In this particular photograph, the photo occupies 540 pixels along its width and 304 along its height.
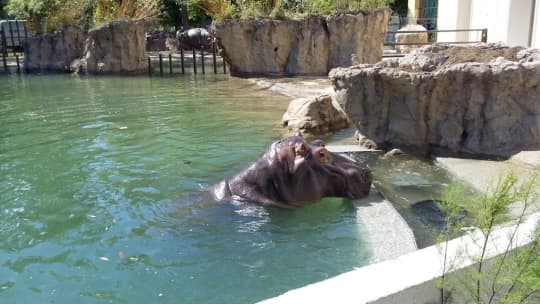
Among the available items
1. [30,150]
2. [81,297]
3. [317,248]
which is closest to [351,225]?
[317,248]

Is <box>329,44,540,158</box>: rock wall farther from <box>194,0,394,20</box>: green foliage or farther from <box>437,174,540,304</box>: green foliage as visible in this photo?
<box>194,0,394,20</box>: green foliage

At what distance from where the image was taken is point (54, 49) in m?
24.3

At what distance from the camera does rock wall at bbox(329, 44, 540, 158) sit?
7240 millimetres

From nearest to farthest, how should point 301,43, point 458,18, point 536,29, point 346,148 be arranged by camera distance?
point 346,148, point 536,29, point 301,43, point 458,18

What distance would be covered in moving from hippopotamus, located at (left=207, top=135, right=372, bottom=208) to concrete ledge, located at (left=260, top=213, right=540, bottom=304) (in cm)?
250

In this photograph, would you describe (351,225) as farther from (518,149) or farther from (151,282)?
(518,149)

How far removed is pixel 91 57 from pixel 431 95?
724 inches

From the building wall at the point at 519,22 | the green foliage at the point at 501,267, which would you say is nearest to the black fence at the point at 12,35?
the building wall at the point at 519,22

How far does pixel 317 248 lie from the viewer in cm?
465

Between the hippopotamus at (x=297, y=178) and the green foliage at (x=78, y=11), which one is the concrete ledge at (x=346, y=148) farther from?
the green foliage at (x=78, y=11)

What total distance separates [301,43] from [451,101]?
11.6m

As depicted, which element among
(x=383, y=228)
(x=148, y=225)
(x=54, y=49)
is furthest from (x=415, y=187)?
(x=54, y=49)

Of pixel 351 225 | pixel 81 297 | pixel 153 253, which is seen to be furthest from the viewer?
pixel 351 225

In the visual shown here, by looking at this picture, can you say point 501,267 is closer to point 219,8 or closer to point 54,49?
point 219,8
